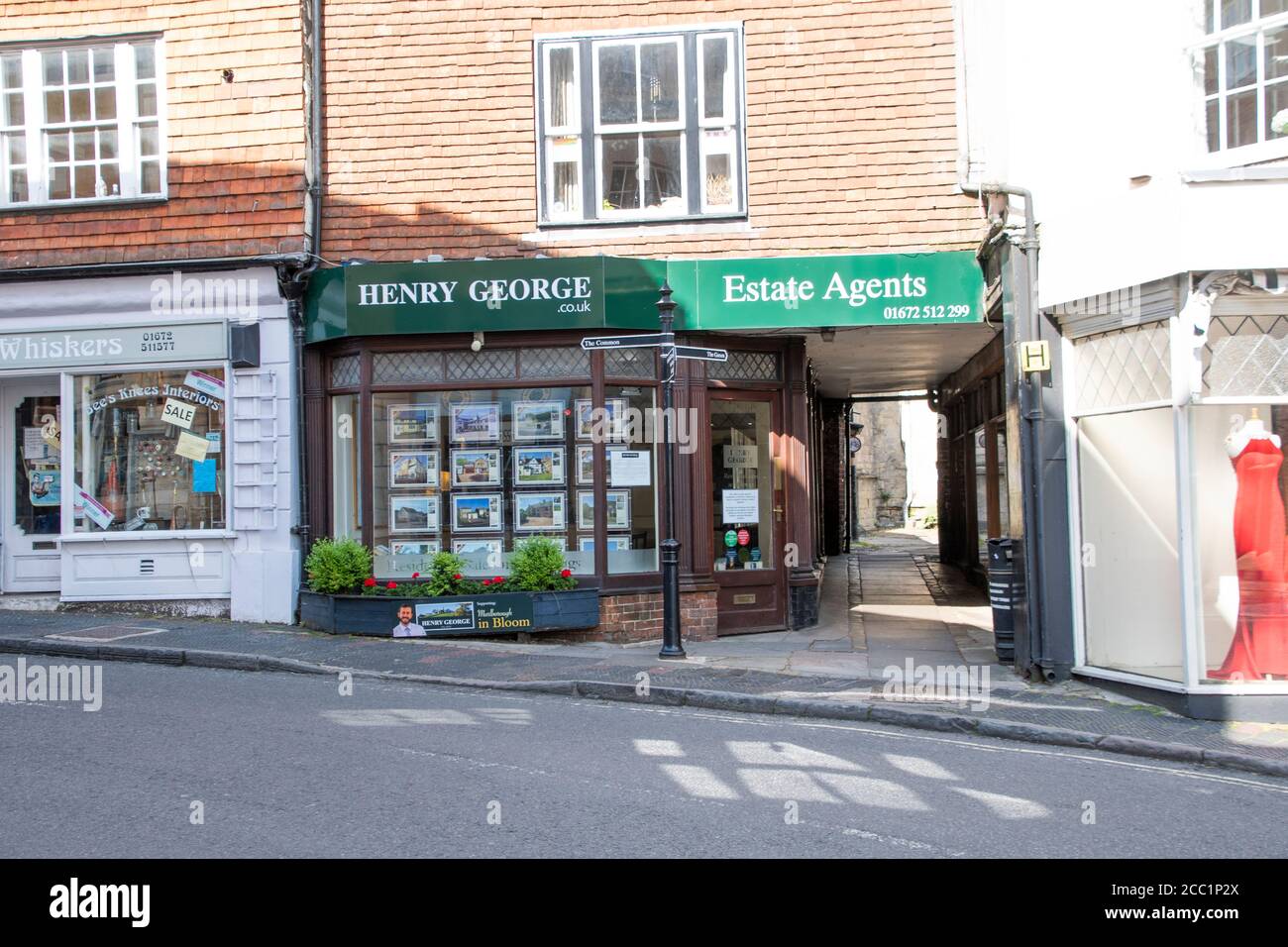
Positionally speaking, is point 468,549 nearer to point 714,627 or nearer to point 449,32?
point 714,627

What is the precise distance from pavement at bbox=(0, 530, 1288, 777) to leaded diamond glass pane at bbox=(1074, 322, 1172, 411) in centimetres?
243

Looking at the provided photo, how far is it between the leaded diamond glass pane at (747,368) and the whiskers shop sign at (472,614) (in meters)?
3.28

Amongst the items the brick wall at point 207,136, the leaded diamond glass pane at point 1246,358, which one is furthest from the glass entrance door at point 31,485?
the leaded diamond glass pane at point 1246,358

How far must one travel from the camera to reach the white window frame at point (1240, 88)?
30.8 feet

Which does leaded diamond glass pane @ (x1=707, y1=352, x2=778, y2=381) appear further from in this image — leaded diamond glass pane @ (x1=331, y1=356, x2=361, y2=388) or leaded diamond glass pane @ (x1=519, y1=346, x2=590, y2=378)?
leaded diamond glass pane @ (x1=331, y1=356, x2=361, y2=388)

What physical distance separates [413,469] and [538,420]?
1.51 meters

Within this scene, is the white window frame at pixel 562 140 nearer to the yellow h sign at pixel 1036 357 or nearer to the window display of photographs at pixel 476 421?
the window display of photographs at pixel 476 421

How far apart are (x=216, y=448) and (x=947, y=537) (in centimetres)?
1441

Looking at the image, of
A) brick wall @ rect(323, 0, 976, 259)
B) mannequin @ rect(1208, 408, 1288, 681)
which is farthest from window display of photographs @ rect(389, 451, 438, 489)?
mannequin @ rect(1208, 408, 1288, 681)

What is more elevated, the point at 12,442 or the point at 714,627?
the point at 12,442

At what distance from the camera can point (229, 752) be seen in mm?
7492

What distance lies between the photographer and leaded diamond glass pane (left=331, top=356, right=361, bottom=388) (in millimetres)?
13375

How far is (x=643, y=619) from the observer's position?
42.6 feet

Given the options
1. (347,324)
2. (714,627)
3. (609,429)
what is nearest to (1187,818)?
(714,627)
